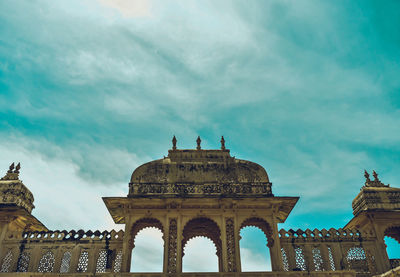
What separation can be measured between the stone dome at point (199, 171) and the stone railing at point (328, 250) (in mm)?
4198

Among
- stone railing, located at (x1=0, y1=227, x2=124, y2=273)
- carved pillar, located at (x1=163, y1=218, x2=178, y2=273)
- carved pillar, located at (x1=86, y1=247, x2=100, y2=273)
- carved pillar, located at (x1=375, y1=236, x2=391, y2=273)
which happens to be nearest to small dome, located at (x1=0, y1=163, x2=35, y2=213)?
stone railing, located at (x1=0, y1=227, x2=124, y2=273)

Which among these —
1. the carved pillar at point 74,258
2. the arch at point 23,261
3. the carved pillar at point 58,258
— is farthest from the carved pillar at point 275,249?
the arch at point 23,261

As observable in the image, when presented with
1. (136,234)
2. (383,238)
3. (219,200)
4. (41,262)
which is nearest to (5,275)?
(41,262)

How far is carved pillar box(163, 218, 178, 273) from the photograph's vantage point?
18984mm

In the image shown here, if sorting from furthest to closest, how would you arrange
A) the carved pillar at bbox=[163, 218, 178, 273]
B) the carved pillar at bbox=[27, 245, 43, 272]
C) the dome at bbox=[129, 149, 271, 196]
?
the dome at bbox=[129, 149, 271, 196]
the carved pillar at bbox=[27, 245, 43, 272]
the carved pillar at bbox=[163, 218, 178, 273]

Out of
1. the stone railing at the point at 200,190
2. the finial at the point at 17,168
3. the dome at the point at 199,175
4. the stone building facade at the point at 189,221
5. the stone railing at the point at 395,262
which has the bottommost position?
the stone railing at the point at 395,262

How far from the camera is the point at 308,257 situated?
20.7 metres

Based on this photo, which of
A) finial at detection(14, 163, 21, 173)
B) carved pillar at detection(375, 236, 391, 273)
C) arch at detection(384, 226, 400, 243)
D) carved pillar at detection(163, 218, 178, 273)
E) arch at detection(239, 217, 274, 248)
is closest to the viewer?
carved pillar at detection(163, 218, 178, 273)

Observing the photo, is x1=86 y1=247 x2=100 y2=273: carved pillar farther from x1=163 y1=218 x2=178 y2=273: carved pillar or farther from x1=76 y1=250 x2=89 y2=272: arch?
x1=163 y1=218 x2=178 y2=273: carved pillar

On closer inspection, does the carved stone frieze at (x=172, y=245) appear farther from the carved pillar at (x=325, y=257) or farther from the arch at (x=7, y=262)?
the arch at (x=7, y=262)

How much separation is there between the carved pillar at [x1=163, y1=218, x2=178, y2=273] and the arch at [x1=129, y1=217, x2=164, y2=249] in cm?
75

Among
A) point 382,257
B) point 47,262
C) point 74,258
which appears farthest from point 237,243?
point 47,262

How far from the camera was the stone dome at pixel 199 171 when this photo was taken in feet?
72.9

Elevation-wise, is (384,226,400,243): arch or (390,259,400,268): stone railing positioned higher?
(384,226,400,243): arch
